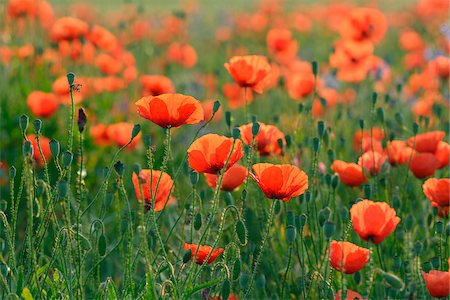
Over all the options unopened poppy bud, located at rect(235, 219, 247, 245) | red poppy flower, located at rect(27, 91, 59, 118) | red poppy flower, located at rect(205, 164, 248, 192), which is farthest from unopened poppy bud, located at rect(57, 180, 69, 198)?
red poppy flower, located at rect(27, 91, 59, 118)

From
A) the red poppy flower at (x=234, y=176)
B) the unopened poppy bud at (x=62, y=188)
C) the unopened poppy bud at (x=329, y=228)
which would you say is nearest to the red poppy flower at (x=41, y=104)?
the red poppy flower at (x=234, y=176)

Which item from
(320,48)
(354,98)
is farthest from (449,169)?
(320,48)

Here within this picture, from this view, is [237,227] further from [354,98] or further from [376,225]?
[354,98]

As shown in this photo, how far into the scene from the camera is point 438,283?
5.21ft

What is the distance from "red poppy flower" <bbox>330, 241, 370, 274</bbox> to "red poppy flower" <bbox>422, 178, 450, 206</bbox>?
0.36m

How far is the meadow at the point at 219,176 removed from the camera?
1712 millimetres

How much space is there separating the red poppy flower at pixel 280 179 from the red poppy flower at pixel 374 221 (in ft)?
0.45

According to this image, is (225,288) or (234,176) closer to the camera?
(225,288)

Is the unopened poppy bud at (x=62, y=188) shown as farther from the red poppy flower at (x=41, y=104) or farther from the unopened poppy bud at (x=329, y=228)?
the red poppy flower at (x=41, y=104)

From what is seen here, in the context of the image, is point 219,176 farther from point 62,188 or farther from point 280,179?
point 62,188

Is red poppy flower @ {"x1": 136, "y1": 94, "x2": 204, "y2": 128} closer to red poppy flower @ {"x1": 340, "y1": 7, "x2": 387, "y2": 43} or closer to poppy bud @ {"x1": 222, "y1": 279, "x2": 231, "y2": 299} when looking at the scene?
poppy bud @ {"x1": 222, "y1": 279, "x2": 231, "y2": 299}

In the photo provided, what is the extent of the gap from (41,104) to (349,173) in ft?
4.89

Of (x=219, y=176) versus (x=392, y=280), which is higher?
(x=219, y=176)

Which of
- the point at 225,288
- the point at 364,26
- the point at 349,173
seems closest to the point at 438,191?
the point at 349,173
